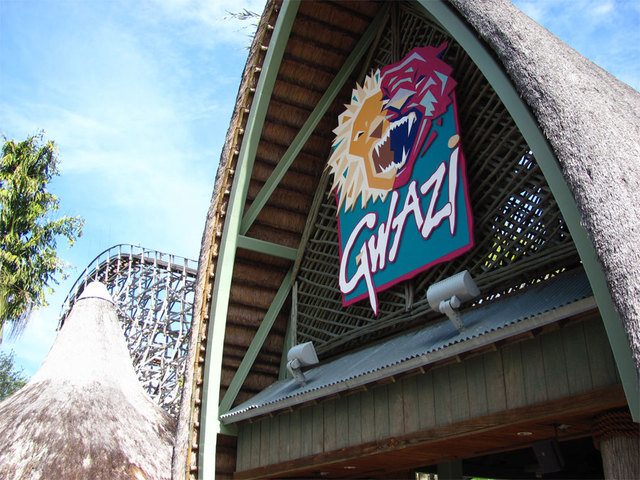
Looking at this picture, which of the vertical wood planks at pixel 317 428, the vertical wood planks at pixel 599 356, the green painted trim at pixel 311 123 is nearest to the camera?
the vertical wood planks at pixel 599 356

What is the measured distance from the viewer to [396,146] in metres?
8.19

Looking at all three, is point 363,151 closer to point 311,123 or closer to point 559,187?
point 311,123

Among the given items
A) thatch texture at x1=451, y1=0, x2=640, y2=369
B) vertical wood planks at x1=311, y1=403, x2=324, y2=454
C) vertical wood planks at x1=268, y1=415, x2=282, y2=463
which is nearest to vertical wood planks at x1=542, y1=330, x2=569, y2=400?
thatch texture at x1=451, y1=0, x2=640, y2=369

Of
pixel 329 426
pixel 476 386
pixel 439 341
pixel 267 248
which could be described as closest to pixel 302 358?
pixel 329 426

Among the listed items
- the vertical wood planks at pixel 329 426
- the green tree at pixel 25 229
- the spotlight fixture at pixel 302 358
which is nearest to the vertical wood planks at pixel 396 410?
the vertical wood planks at pixel 329 426

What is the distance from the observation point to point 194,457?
819 cm

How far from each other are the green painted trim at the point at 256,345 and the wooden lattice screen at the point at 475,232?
24 cm

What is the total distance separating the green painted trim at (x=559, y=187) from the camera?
4250 millimetres

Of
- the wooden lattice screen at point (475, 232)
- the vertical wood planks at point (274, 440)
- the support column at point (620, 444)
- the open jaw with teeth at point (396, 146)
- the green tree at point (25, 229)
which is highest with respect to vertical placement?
the green tree at point (25, 229)

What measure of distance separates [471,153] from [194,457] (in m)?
4.70

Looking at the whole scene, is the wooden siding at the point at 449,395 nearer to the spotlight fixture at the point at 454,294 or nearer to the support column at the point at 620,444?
the support column at the point at 620,444

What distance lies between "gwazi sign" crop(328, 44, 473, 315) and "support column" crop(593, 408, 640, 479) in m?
2.35

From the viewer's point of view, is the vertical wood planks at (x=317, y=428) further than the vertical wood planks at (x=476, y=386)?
Yes

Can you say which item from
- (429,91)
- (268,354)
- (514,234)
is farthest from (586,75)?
(268,354)
